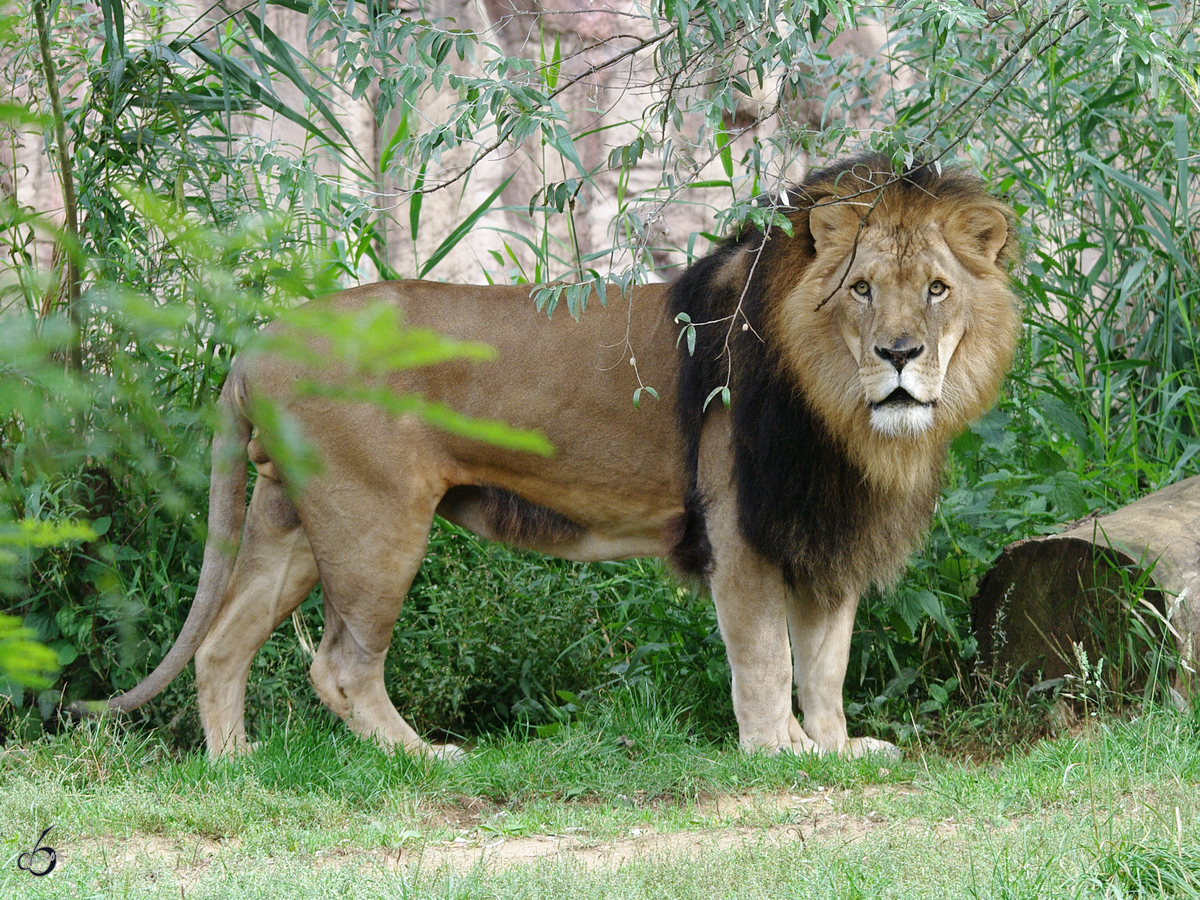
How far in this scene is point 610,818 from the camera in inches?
131

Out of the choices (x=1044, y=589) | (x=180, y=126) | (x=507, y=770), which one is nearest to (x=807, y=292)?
(x=1044, y=589)

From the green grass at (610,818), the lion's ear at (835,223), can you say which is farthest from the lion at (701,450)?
the green grass at (610,818)

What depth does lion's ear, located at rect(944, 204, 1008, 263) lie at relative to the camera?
3.57 metres

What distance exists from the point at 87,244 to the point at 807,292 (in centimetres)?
242

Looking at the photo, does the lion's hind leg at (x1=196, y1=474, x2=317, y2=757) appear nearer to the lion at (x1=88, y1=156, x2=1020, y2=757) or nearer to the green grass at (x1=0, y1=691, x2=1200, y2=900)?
the lion at (x1=88, y1=156, x2=1020, y2=757)

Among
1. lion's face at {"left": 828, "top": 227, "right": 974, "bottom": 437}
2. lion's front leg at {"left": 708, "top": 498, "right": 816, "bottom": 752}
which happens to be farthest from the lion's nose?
lion's front leg at {"left": 708, "top": 498, "right": 816, "bottom": 752}

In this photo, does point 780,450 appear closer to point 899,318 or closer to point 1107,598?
point 899,318

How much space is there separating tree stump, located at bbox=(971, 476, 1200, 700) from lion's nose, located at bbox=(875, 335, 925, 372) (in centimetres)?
101

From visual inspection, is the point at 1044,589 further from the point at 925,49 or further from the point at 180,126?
the point at 180,126

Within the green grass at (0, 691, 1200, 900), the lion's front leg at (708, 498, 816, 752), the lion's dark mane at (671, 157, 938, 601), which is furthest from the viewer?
the lion's front leg at (708, 498, 816, 752)

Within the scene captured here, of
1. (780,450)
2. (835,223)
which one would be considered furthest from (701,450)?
(835,223)

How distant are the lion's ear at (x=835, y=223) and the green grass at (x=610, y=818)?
1531 millimetres

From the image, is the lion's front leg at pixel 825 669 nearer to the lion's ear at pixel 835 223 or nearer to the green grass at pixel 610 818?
the green grass at pixel 610 818

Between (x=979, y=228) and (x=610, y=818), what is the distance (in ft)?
6.50
